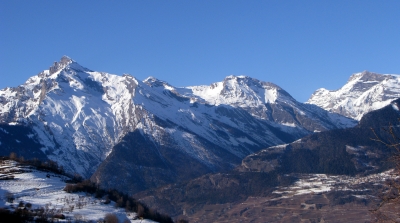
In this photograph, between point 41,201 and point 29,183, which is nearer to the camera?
point 41,201

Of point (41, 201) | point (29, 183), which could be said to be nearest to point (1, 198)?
point (41, 201)

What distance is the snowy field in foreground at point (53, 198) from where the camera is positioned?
287ft

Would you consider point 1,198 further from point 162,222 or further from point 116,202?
point 162,222

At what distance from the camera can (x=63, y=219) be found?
259 feet

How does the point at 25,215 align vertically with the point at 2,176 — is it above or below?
below

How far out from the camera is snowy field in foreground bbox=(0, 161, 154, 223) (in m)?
87.6

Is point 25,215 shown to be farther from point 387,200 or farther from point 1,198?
point 387,200

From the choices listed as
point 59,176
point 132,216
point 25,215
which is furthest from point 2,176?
point 25,215

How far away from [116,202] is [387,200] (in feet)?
291

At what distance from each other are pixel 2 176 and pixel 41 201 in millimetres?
20934

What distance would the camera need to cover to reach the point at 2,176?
110 meters

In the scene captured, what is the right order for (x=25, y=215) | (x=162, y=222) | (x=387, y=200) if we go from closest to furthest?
(x=387, y=200)
(x=25, y=215)
(x=162, y=222)

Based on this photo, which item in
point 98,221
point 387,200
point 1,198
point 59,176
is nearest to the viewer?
point 387,200

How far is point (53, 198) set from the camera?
319ft
